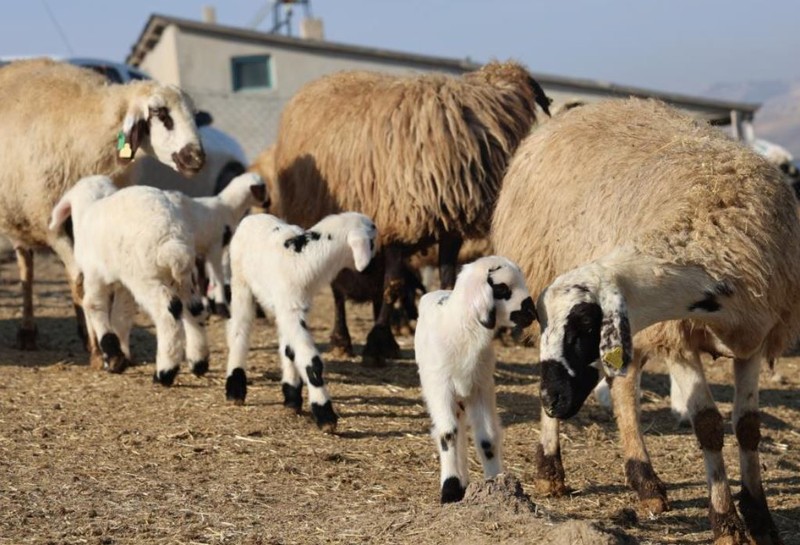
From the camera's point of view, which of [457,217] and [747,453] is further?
[457,217]

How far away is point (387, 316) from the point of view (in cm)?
1087

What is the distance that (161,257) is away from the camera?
8.70 meters

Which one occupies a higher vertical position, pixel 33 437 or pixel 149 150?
pixel 149 150

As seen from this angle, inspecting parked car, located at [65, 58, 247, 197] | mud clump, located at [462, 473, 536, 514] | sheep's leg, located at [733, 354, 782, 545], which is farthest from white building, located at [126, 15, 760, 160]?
mud clump, located at [462, 473, 536, 514]

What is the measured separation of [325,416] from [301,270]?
0.95 m

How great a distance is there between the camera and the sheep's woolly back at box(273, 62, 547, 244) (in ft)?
33.9

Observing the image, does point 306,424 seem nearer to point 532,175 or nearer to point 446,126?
point 532,175

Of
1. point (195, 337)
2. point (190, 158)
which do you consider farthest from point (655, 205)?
point (190, 158)

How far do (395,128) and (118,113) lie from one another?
2.37m

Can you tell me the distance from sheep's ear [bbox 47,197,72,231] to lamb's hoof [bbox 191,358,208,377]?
1.85 meters

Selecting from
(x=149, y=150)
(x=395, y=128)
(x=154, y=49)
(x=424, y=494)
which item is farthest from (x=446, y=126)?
(x=154, y=49)

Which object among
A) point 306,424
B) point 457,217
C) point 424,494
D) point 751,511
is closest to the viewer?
point 751,511

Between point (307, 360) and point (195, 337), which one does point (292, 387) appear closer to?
point (307, 360)

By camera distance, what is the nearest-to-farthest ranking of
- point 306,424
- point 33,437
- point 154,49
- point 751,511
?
1. point 751,511
2. point 33,437
3. point 306,424
4. point 154,49
